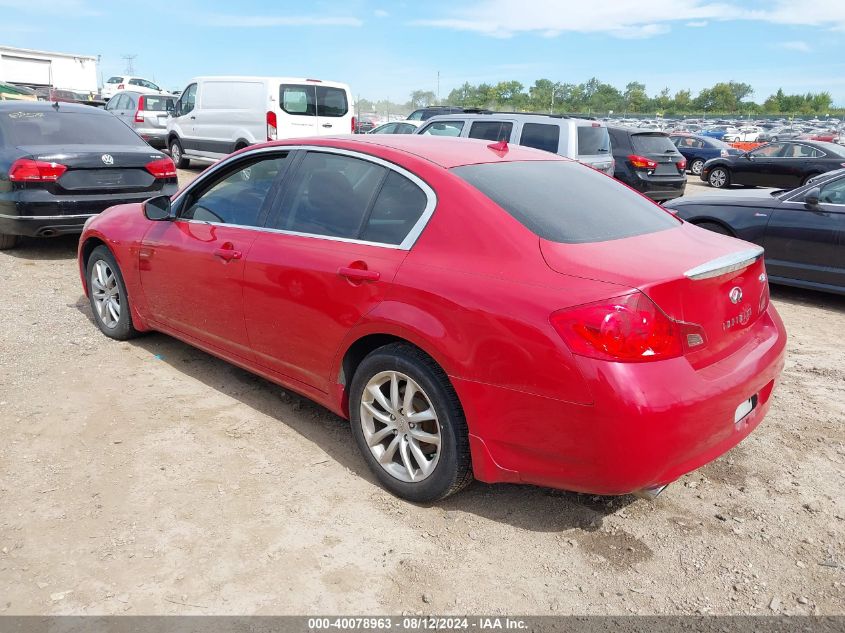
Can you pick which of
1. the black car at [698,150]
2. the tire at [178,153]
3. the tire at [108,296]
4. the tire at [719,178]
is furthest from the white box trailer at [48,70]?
the tire at [108,296]

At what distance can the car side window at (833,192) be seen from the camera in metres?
6.89

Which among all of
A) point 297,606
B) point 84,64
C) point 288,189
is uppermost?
point 84,64

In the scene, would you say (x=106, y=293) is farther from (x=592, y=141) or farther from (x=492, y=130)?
(x=592, y=141)

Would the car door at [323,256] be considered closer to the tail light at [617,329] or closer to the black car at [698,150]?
the tail light at [617,329]

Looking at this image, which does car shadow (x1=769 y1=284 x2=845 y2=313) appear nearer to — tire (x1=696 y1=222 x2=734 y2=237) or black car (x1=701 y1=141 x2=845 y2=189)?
tire (x1=696 y1=222 x2=734 y2=237)

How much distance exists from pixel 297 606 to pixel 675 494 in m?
1.86

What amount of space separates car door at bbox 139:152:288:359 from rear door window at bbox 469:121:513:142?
6509mm

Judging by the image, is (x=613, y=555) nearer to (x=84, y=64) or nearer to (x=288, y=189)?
(x=288, y=189)

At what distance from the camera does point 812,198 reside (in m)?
6.94

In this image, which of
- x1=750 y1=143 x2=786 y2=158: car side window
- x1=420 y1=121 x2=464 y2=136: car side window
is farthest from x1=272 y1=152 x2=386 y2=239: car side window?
x1=750 y1=143 x2=786 y2=158: car side window

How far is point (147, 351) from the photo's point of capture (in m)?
5.09

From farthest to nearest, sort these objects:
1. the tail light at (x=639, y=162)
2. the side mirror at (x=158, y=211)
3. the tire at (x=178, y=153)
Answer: the tire at (x=178, y=153)
the tail light at (x=639, y=162)
the side mirror at (x=158, y=211)

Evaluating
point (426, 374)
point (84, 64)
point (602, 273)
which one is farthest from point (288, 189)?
point (84, 64)

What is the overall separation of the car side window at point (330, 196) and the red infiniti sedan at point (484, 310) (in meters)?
0.01
